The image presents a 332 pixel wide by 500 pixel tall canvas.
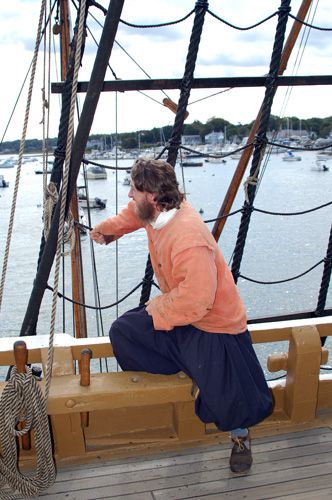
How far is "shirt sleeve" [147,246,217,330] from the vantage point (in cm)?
194

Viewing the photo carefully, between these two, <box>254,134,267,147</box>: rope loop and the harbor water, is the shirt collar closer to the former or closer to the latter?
<box>254,134,267,147</box>: rope loop

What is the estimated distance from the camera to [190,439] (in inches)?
97.0

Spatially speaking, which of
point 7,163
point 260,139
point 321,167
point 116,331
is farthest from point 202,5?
point 7,163

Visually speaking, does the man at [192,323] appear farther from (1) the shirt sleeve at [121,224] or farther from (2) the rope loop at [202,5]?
(2) the rope loop at [202,5]

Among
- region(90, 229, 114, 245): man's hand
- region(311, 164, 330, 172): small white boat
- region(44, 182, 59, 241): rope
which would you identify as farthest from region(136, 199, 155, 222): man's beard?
region(311, 164, 330, 172): small white boat

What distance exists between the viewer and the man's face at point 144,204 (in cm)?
205

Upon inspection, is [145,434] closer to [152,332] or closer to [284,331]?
[152,332]

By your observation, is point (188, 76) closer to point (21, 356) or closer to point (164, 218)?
point (164, 218)

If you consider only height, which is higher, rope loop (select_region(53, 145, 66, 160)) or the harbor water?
rope loop (select_region(53, 145, 66, 160))

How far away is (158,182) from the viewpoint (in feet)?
6.63

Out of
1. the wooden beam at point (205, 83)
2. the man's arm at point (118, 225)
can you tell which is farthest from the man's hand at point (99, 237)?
the wooden beam at point (205, 83)

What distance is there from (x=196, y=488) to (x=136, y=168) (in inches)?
49.2

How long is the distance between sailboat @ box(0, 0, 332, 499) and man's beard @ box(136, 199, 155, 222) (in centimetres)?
28

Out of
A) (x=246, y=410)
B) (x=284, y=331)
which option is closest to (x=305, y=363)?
(x=284, y=331)
